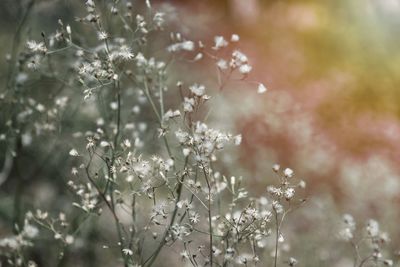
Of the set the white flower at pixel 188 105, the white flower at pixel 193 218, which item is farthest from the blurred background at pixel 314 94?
the white flower at pixel 193 218

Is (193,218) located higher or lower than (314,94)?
higher

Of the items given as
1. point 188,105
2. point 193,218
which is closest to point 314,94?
point 188,105

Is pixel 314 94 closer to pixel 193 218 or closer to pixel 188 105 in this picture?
pixel 188 105

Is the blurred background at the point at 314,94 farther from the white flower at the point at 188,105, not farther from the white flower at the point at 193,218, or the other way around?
the white flower at the point at 193,218

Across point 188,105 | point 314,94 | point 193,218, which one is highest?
point 188,105

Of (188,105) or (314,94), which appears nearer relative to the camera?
(188,105)

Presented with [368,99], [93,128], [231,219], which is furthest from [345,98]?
[231,219]

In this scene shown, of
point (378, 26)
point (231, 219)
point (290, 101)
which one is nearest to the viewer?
point (231, 219)

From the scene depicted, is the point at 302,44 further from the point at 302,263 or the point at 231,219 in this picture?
the point at 231,219
